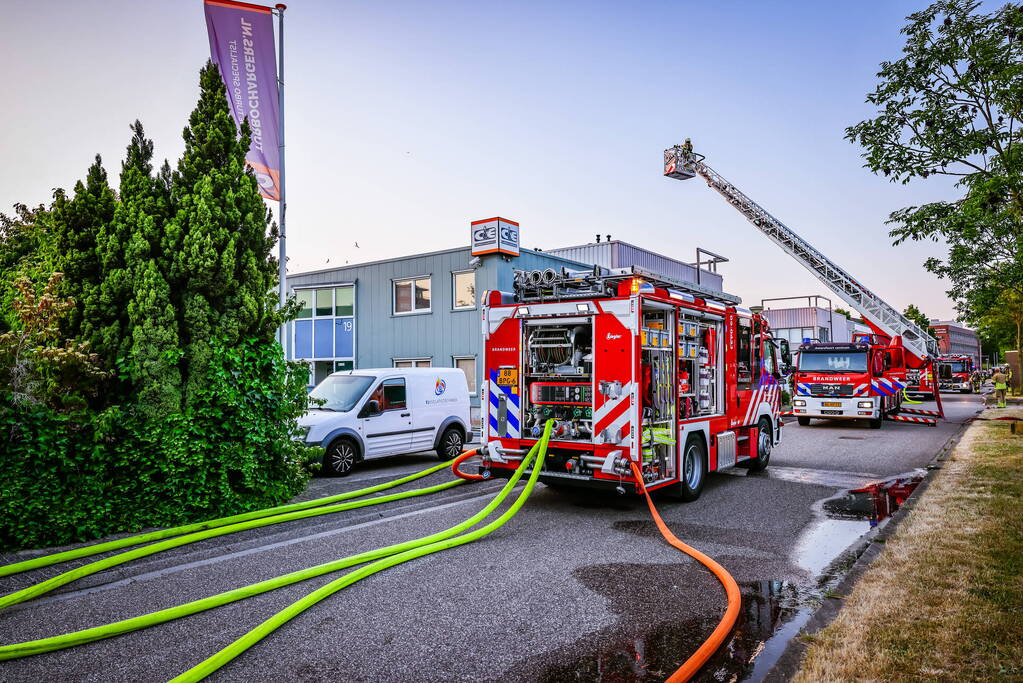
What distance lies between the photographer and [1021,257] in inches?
409

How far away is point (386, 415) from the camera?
11344 mm

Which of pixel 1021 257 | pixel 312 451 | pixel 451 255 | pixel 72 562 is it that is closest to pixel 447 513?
pixel 312 451

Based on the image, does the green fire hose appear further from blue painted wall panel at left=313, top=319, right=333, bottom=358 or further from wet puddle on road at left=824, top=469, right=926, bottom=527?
blue painted wall panel at left=313, top=319, right=333, bottom=358

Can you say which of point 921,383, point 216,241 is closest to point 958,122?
point 216,241

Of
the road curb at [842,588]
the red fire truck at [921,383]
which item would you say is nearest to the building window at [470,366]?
the road curb at [842,588]

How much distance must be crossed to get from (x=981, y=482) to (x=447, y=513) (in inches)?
300

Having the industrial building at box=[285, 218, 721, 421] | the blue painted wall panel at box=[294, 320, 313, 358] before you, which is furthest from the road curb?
the blue painted wall panel at box=[294, 320, 313, 358]

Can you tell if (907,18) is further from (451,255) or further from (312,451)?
(451,255)

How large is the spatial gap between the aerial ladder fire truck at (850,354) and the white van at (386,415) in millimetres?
12474

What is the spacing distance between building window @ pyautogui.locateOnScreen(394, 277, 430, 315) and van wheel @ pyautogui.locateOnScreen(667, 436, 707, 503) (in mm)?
14069

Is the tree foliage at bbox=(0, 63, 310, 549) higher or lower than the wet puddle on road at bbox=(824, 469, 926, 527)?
higher

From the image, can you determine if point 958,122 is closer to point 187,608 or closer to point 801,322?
point 187,608

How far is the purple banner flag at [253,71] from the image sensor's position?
12.3m

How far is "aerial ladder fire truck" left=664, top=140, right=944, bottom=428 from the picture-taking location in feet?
63.2
